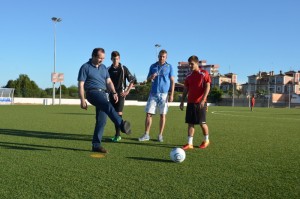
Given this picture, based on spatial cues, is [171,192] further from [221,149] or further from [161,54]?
[161,54]

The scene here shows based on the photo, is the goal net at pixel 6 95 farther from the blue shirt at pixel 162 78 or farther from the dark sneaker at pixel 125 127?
the dark sneaker at pixel 125 127

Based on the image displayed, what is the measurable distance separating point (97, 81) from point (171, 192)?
2.83 m

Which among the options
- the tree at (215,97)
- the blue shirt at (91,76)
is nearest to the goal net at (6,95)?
the blue shirt at (91,76)

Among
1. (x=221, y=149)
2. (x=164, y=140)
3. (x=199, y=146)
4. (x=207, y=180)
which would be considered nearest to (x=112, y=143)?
(x=164, y=140)

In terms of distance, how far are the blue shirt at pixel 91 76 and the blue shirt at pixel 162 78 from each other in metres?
1.81

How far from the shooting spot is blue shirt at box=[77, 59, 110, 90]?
545 centimetres

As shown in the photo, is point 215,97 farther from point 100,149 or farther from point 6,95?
point 100,149

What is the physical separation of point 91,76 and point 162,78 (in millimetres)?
2133

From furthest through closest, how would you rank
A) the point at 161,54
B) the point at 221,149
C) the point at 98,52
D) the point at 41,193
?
the point at 161,54 → the point at 221,149 → the point at 98,52 → the point at 41,193

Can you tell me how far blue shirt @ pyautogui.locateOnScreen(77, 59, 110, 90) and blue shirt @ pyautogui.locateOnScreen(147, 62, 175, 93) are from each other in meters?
1.81

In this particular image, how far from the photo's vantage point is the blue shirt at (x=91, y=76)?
545 cm

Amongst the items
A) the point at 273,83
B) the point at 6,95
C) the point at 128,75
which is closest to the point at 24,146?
the point at 128,75

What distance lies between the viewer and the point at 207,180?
377 cm

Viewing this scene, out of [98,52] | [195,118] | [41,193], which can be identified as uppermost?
[98,52]
